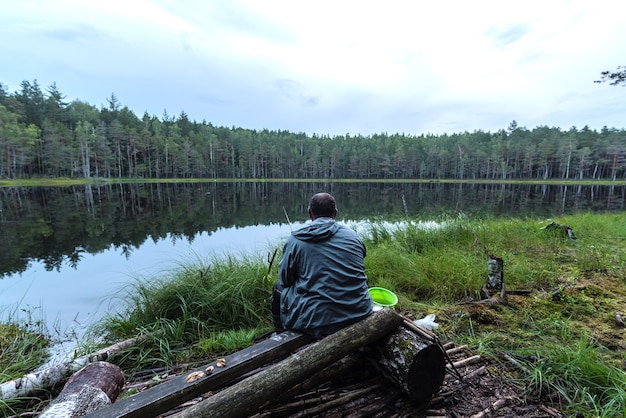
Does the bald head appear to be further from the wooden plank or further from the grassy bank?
the grassy bank

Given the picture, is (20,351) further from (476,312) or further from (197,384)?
(476,312)

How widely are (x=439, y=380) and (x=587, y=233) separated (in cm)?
872

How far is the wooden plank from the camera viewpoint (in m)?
1.80

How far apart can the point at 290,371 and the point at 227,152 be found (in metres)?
73.9

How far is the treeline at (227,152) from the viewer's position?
47.2 m

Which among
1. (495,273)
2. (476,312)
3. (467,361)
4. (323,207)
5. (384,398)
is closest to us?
(384,398)

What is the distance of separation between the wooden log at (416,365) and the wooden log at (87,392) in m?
2.29

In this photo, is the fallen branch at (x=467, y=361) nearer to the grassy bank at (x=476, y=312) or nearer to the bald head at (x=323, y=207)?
the grassy bank at (x=476, y=312)

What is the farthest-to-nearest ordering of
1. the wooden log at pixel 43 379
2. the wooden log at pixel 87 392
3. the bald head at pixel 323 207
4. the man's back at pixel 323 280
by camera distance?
the bald head at pixel 323 207
the wooden log at pixel 43 379
the man's back at pixel 323 280
the wooden log at pixel 87 392

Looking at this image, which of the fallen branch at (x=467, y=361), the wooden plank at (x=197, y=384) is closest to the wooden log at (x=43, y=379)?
the wooden plank at (x=197, y=384)

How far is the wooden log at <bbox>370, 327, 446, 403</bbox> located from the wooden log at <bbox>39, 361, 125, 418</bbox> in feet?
7.50

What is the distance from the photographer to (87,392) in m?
2.15

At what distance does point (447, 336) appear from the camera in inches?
129

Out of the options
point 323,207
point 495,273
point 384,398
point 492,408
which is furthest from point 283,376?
point 495,273
